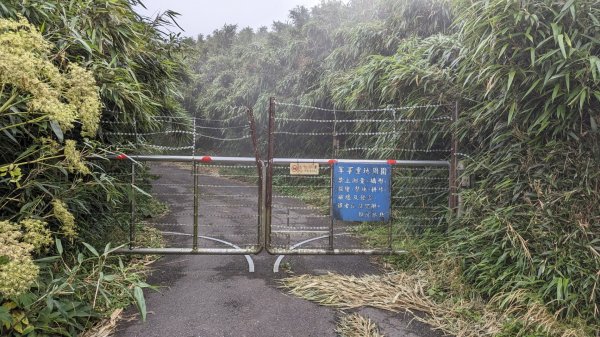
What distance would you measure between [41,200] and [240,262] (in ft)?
6.26

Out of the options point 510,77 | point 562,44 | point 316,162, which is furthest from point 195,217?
point 562,44

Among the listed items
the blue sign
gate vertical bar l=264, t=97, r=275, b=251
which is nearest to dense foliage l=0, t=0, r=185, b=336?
gate vertical bar l=264, t=97, r=275, b=251

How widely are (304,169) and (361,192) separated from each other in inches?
24.0

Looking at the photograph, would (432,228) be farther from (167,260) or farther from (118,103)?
(118,103)

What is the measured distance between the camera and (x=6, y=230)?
6.60 ft

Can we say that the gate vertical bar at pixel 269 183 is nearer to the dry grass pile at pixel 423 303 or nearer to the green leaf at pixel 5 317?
the dry grass pile at pixel 423 303

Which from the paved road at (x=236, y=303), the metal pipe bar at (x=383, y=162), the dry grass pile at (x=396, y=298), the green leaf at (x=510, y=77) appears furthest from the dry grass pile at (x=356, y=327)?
the green leaf at (x=510, y=77)

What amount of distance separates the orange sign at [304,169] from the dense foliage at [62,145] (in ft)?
4.53

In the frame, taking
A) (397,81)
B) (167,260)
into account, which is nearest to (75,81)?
(167,260)

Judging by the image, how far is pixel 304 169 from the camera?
3.39m

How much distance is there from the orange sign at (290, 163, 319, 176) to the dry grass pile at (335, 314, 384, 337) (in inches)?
47.8

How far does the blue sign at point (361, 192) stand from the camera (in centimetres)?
357

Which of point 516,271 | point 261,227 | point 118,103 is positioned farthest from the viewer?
point 261,227

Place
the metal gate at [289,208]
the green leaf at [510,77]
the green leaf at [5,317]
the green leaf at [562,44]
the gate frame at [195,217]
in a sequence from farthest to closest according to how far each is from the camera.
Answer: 1. the metal gate at [289,208]
2. the gate frame at [195,217]
3. the green leaf at [510,77]
4. the green leaf at [562,44]
5. the green leaf at [5,317]
